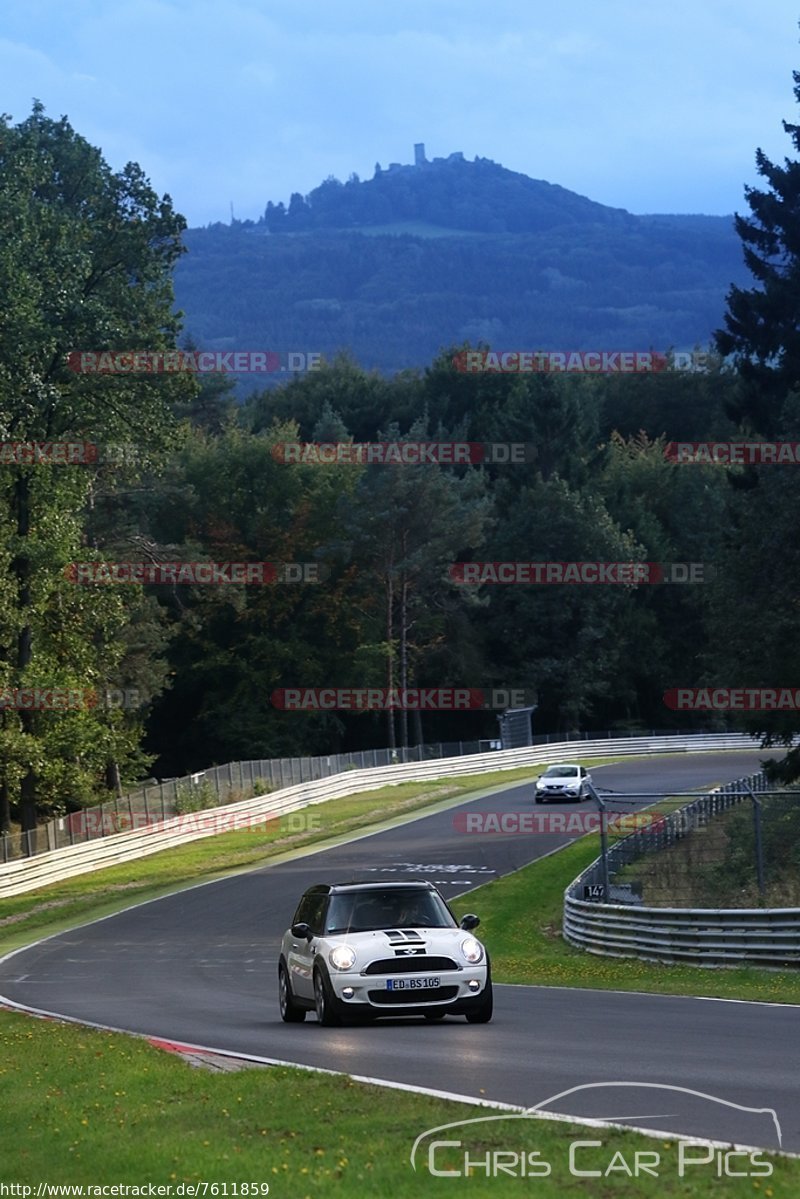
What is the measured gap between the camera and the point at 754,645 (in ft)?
123

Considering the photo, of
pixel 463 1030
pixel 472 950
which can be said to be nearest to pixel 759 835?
pixel 472 950

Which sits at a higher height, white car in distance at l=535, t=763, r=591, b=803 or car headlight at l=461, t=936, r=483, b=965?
car headlight at l=461, t=936, r=483, b=965

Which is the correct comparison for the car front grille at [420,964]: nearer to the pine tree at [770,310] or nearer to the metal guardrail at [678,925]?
the metal guardrail at [678,925]

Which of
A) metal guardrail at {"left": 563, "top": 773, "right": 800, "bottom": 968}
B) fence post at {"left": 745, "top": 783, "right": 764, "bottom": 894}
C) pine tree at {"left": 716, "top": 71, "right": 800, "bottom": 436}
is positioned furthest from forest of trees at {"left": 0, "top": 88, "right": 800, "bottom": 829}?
fence post at {"left": 745, "top": 783, "right": 764, "bottom": 894}

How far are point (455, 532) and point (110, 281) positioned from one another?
43.0m

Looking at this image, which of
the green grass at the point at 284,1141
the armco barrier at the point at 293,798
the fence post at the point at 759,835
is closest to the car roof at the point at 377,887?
the green grass at the point at 284,1141

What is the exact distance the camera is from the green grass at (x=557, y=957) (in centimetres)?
2101

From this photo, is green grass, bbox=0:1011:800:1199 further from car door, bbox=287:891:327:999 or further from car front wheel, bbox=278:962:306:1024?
car front wheel, bbox=278:962:306:1024

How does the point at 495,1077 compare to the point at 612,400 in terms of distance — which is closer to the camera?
the point at 495,1077

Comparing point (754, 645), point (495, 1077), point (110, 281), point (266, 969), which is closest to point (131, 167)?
point (110, 281)

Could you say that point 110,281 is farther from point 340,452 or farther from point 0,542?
point 340,452

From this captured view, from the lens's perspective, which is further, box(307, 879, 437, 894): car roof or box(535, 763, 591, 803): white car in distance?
box(535, 763, 591, 803): white car in distance

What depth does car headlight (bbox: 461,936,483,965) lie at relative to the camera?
16.7 metres

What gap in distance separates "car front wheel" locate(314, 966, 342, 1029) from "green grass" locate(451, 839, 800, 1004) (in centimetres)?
488
